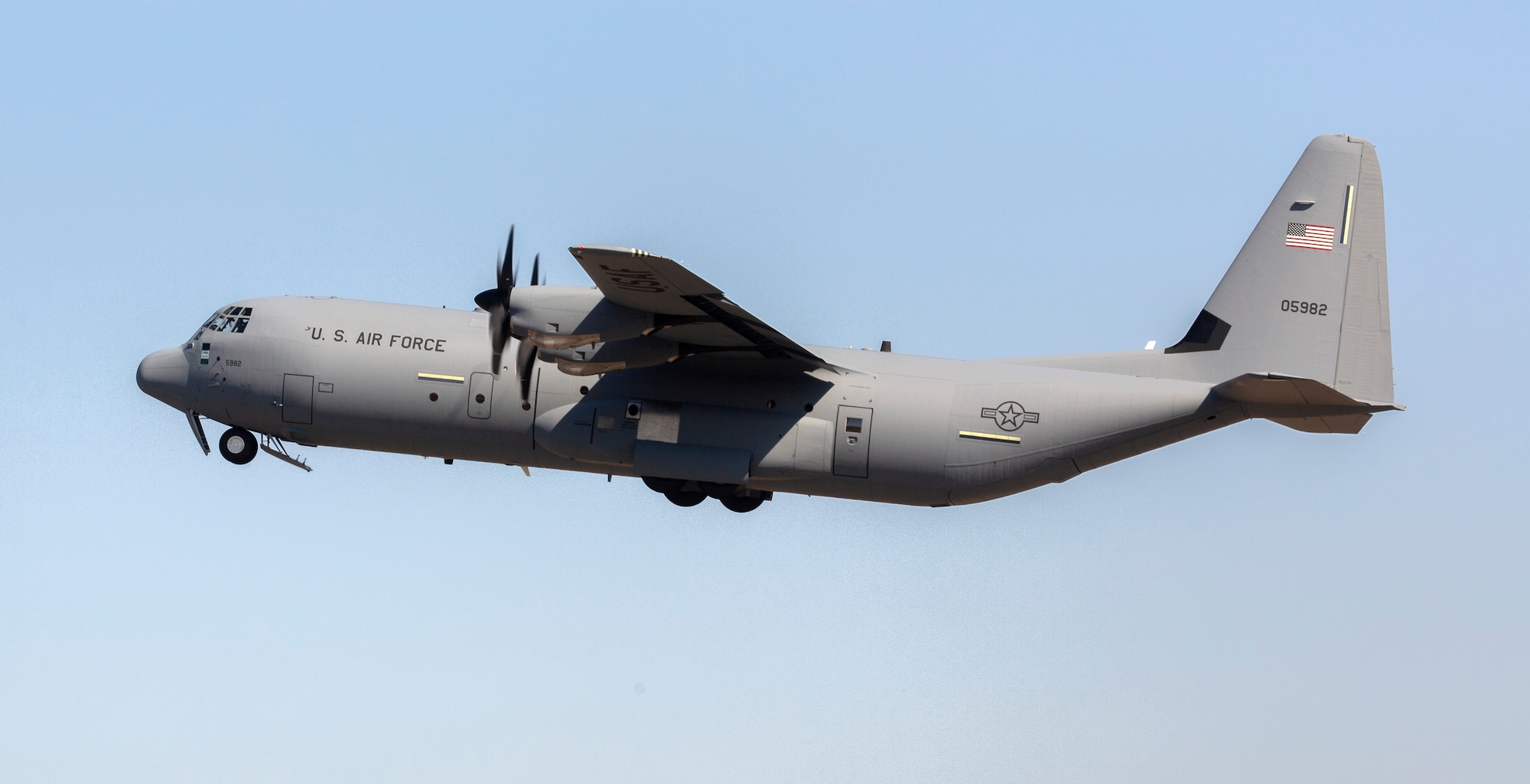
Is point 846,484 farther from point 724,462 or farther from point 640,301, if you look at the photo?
point 640,301

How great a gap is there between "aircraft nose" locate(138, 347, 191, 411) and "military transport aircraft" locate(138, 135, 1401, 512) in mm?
927

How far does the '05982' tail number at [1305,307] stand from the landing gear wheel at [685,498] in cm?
913

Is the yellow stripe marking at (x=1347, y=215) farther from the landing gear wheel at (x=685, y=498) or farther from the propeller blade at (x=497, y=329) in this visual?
the propeller blade at (x=497, y=329)

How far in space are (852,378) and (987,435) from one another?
2126 mm

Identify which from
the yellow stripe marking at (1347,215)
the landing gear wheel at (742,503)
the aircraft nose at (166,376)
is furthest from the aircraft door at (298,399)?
the yellow stripe marking at (1347,215)

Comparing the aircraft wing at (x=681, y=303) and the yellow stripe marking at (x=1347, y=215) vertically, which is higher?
the yellow stripe marking at (x=1347, y=215)

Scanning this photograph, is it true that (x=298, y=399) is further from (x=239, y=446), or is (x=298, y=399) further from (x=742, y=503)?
(x=742, y=503)

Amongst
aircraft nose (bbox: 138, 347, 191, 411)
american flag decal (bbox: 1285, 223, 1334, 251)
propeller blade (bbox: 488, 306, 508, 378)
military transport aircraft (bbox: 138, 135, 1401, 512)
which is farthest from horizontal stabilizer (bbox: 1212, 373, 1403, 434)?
aircraft nose (bbox: 138, 347, 191, 411)

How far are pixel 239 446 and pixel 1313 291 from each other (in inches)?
657

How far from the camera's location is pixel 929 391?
22.7 metres

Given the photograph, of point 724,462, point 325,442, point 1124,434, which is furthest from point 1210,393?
point 325,442

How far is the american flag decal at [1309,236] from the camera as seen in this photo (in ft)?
76.0

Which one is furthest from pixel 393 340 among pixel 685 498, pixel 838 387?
pixel 838 387

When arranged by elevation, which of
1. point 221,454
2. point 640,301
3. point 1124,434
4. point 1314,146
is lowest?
point 221,454
